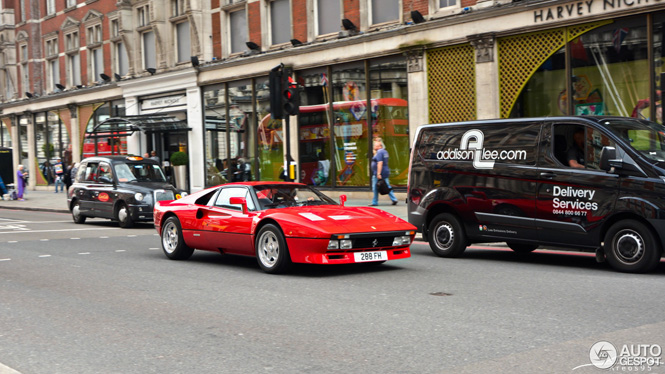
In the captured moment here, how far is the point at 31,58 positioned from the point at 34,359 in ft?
134

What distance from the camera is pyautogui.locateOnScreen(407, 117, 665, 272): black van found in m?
9.69

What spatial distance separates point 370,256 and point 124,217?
10927 millimetres

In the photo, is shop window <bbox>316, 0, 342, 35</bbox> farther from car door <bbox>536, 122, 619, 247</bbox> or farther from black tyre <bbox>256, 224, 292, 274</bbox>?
black tyre <bbox>256, 224, 292, 274</bbox>

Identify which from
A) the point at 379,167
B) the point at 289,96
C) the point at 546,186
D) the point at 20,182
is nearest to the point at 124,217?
the point at 289,96

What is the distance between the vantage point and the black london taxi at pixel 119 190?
1922 centimetres

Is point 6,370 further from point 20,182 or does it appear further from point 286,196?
point 20,182

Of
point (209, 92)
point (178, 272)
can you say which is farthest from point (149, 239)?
point (209, 92)

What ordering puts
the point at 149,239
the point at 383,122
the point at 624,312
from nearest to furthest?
1. the point at 624,312
2. the point at 149,239
3. the point at 383,122

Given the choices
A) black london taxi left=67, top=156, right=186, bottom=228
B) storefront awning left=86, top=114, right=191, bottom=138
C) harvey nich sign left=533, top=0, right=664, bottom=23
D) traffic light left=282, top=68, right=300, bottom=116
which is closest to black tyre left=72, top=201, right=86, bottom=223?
black london taxi left=67, top=156, right=186, bottom=228

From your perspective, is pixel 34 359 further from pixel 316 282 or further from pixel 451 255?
pixel 451 255

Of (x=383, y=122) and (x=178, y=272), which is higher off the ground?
(x=383, y=122)

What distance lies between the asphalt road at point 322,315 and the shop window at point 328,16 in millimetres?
14934

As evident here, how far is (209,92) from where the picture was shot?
3091 centimetres

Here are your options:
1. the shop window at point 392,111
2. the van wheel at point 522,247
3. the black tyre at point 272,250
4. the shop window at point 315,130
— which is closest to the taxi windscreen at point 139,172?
the shop window at point 315,130
